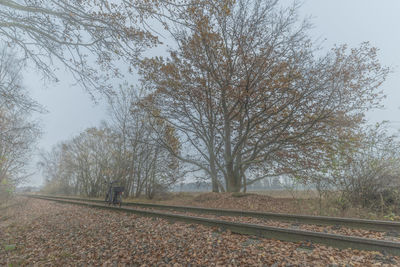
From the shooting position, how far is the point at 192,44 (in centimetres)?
1195

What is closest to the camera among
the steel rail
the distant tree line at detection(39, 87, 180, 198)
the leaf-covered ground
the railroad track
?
the leaf-covered ground

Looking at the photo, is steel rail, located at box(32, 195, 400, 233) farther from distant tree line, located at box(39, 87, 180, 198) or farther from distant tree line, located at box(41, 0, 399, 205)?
distant tree line, located at box(39, 87, 180, 198)

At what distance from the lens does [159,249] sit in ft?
15.7

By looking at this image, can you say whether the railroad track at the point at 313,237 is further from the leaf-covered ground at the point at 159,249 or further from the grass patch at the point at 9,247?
the grass patch at the point at 9,247

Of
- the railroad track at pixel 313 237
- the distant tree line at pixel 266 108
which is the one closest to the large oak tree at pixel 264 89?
the distant tree line at pixel 266 108

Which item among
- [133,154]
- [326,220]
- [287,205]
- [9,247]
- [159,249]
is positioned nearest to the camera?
[159,249]

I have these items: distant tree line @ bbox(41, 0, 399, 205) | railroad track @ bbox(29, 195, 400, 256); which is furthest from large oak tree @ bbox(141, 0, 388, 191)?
railroad track @ bbox(29, 195, 400, 256)

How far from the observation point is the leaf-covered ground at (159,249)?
3818 millimetres

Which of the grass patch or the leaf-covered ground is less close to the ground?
the leaf-covered ground

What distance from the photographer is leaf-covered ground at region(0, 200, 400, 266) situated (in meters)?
3.82

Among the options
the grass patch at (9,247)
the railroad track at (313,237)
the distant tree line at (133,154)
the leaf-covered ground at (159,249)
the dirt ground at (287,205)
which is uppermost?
the distant tree line at (133,154)

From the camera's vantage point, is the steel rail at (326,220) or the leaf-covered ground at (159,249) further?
the steel rail at (326,220)

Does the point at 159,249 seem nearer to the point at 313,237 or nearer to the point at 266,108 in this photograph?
the point at 313,237

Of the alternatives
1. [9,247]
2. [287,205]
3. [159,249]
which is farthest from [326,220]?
[9,247]
